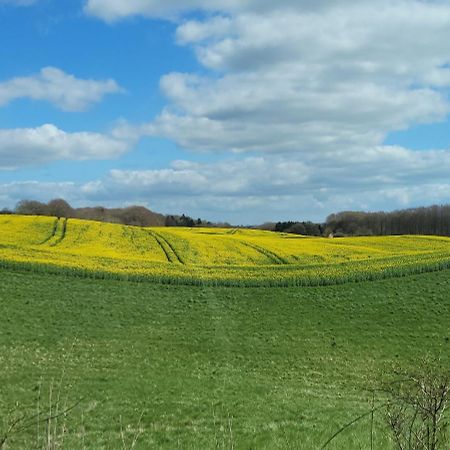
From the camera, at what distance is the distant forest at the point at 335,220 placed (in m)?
105

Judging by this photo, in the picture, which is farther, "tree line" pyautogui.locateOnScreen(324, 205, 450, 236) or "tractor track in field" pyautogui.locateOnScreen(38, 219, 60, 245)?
"tree line" pyautogui.locateOnScreen(324, 205, 450, 236)

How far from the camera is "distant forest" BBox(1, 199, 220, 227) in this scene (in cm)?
10431

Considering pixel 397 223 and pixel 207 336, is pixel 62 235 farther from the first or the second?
pixel 397 223

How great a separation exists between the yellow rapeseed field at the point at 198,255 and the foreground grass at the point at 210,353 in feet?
4.21

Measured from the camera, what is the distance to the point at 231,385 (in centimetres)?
1816

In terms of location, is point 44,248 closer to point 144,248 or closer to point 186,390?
point 144,248

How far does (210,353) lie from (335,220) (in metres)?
107

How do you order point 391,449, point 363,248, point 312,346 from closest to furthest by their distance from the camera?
1. point 391,449
2. point 312,346
3. point 363,248

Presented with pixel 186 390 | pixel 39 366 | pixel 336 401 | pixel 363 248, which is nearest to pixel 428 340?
pixel 336 401

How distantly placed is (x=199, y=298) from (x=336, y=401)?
14.5 metres

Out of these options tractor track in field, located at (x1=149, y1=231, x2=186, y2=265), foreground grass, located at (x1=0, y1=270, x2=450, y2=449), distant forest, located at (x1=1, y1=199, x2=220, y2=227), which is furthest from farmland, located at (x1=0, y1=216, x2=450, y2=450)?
distant forest, located at (x1=1, y1=199, x2=220, y2=227)

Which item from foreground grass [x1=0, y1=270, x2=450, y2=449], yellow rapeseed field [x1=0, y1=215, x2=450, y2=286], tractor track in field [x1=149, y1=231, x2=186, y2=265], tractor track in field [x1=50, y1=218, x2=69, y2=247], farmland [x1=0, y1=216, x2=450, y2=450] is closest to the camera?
foreground grass [x1=0, y1=270, x2=450, y2=449]

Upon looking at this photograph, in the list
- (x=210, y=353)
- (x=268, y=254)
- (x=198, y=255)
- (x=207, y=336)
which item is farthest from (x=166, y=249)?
(x=210, y=353)

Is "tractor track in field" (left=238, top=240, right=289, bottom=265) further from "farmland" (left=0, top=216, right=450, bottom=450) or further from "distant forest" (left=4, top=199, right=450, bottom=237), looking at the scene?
"distant forest" (left=4, top=199, right=450, bottom=237)
